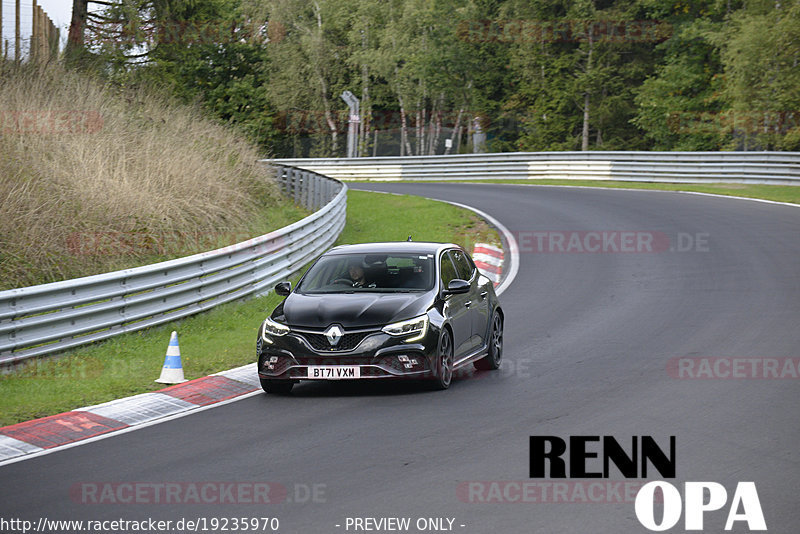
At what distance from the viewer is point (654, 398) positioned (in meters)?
10.3

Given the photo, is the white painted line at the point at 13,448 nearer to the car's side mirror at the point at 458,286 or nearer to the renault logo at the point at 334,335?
the renault logo at the point at 334,335

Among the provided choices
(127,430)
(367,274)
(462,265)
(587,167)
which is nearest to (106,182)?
(462,265)

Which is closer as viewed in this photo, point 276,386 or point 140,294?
point 276,386

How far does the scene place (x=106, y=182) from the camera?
19078mm

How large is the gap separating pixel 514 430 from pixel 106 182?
12.1 m

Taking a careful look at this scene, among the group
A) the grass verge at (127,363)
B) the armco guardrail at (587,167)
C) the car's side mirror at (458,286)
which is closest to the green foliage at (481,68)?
the armco guardrail at (587,167)

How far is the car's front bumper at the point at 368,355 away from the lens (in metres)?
10.7

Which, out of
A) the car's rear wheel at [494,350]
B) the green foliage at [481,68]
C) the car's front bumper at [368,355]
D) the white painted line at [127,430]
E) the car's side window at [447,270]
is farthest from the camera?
the green foliage at [481,68]

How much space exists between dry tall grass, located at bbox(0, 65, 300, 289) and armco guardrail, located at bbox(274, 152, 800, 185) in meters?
17.0

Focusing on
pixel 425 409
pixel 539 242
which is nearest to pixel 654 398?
pixel 425 409

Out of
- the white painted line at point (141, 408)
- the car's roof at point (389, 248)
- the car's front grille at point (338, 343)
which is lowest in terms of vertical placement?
the white painted line at point (141, 408)

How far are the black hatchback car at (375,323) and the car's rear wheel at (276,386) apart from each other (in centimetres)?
1

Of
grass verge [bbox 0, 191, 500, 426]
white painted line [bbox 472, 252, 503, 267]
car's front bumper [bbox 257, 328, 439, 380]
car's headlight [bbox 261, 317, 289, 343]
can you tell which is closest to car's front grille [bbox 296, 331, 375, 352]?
car's front bumper [bbox 257, 328, 439, 380]

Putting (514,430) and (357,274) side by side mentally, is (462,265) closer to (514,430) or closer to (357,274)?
(357,274)
